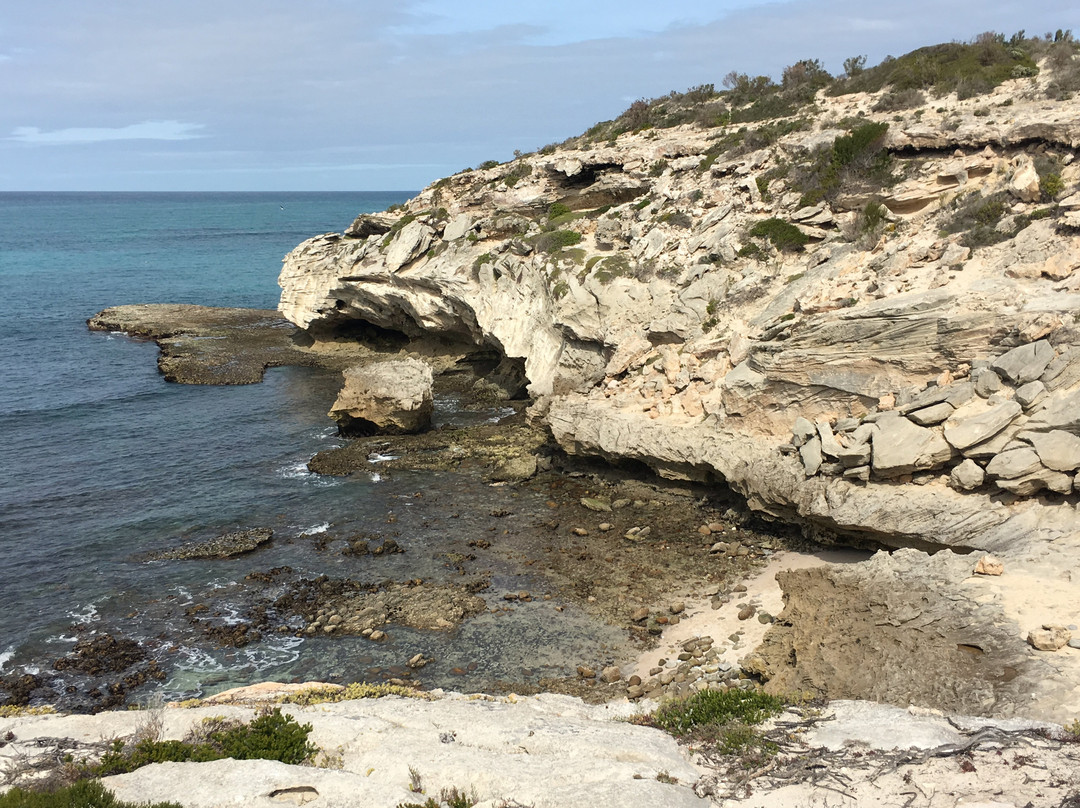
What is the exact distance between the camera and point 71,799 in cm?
839

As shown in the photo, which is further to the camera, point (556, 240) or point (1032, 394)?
point (556, 240)

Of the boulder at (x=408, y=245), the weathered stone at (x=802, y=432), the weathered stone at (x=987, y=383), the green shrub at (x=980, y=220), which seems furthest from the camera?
the boulder at (x=408, y=245)

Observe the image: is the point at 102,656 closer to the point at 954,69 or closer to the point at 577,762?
the point at 577,762

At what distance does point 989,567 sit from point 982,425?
165 inches

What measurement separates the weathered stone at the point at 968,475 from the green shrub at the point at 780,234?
12859mm

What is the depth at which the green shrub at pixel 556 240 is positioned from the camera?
118ft

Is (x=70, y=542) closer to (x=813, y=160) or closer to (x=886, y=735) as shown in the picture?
(x=886, y=735)

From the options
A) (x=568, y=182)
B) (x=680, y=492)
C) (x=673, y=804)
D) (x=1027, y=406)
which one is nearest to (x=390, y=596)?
(x=680, y=492)

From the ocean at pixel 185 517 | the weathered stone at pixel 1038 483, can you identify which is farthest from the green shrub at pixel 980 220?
the ocean at pixel 185 517

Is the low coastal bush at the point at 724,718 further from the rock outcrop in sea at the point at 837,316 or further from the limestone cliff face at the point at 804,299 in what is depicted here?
the limestone cliff face at the point at 804,299

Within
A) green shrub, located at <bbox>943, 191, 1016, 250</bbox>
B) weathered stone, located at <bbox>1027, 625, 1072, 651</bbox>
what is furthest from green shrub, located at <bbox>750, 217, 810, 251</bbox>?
weathered stone, located at <bbox>1027, 625, 1072, 651</bbox>

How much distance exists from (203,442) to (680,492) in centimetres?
2119

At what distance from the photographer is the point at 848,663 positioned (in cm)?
1455

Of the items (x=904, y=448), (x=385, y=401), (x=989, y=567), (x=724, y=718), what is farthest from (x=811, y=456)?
(x=385, y=401)
